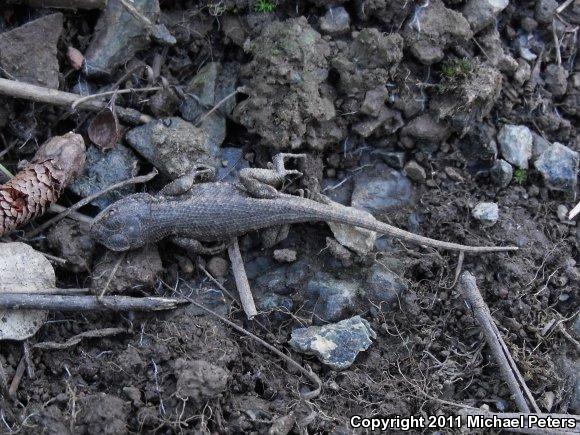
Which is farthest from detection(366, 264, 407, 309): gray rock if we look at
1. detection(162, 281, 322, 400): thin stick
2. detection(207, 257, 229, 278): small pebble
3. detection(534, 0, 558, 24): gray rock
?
detection(534, 0, 558, 24): gray rock

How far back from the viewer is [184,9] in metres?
5.33

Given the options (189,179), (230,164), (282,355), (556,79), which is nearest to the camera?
(282,355)

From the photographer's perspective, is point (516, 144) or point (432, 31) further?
point (516, 144)

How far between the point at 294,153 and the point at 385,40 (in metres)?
1.13

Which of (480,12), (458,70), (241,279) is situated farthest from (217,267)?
(480,12)

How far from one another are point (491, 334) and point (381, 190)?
1.47 m

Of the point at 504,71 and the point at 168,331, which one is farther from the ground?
the point at 504,71

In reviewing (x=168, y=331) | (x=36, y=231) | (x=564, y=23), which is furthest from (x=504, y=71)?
(x=36, y=231)

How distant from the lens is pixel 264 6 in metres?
5.14

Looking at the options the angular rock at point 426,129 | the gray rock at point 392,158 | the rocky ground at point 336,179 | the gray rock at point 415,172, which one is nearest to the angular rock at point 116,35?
the rocky ground at point 336,179

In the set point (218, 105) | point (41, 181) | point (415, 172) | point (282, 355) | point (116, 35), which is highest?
point (116, 35)

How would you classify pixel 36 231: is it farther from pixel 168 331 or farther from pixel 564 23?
pixel 564 23

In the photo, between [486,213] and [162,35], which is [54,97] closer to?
[162,35]

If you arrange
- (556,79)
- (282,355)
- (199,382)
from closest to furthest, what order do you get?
(199,382)
(282,355)
(556,79)
